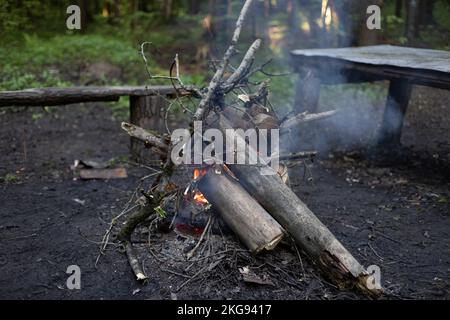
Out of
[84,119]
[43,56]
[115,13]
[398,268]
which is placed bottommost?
[398,268]

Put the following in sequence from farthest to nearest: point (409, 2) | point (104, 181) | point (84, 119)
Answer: point (409, 2) → point (84, 119) → point (104, 181)

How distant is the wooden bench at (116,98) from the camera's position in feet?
17.6

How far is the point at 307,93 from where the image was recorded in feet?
23.2

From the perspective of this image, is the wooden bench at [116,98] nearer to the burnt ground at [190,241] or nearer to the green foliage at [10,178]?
the burnt ground at [190,241]

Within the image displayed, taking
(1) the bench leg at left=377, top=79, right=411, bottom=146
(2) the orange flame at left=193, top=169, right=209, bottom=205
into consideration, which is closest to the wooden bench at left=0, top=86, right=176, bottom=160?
(2) the orange flame at left=193, top=169, right=209, bottom=205

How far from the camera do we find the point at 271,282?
126 inches

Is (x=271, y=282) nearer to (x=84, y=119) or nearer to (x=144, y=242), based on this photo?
(x=144, y=242)

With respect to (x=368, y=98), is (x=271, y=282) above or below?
below

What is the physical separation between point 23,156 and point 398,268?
544cm

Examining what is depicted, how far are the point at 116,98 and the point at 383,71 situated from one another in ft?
12.1

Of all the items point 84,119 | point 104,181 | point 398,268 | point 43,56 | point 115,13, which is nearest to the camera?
point 398,268

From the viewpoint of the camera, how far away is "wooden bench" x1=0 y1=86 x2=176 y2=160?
17.6ft

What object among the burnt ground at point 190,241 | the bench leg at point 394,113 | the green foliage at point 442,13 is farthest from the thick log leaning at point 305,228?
the green foliage at point 442,13
